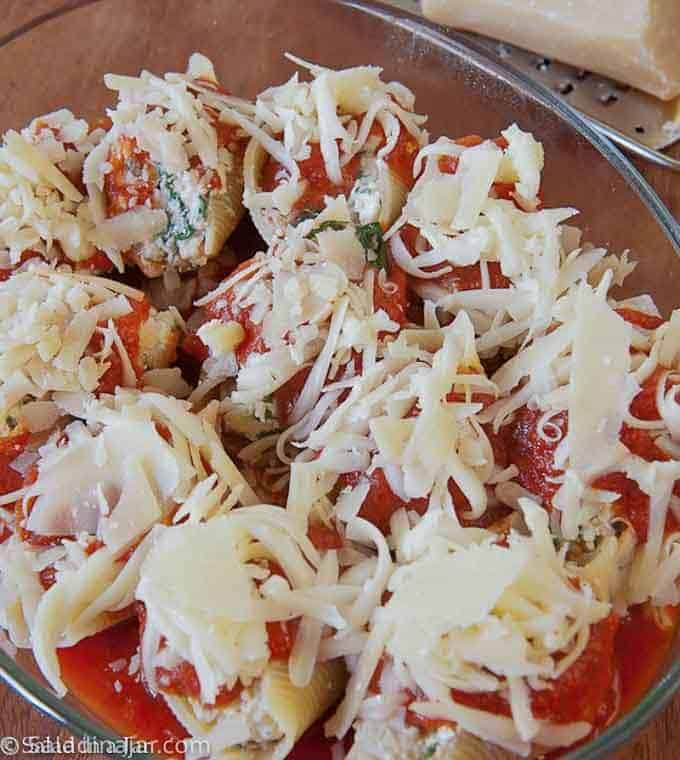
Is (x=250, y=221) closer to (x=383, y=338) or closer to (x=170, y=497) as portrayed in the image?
(x=383, y=338)

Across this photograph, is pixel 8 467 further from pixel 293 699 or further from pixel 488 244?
pixel 488 244

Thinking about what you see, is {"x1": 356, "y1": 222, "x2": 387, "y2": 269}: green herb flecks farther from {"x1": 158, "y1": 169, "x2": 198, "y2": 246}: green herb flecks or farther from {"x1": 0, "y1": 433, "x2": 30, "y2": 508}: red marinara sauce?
{"x1": 0, "y1": 433, "x2": 30, "y2": 508}: red marinara sauce

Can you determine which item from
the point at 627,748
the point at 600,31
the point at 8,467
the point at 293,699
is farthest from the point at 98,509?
the point at 600,31

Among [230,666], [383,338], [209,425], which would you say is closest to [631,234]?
[383,338]

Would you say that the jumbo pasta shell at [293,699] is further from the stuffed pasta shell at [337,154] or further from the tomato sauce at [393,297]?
the stuffed pasta shell at [337,154]

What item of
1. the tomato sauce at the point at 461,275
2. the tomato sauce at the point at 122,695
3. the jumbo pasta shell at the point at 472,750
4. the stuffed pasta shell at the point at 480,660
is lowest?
the tomato sauce at the point at 122,695

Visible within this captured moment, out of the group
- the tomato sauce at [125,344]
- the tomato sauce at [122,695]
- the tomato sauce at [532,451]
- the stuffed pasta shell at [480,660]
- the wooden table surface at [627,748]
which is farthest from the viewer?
the wooden table surface at [627,748]

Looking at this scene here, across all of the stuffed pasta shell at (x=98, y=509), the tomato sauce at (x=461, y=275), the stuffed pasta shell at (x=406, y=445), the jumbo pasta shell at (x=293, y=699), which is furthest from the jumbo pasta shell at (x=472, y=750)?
the tomato sauce at (x=461, y=275)

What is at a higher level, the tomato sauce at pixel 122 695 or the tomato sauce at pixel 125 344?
the tomato sauce at pixel 125 344
